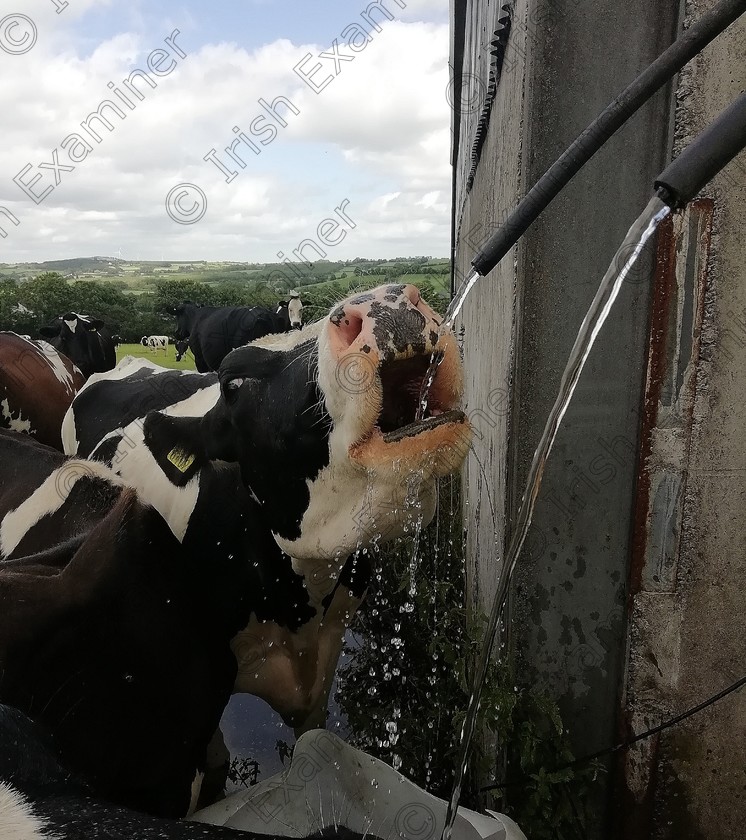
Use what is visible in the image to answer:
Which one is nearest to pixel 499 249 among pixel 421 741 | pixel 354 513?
pixel 354 513

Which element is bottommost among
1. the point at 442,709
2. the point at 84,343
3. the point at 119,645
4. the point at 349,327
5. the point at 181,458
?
the point at 442,709

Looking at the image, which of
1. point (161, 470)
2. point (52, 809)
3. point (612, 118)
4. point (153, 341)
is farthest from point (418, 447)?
point (153, 341)

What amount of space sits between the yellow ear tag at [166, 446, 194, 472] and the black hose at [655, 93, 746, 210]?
1.88 m

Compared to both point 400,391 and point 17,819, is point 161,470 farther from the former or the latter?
point 17,819

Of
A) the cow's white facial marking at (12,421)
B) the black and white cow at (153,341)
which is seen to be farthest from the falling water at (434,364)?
the black and white cow at (153,341)

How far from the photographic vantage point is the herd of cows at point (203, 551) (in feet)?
5.95

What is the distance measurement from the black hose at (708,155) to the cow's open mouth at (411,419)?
0.90 meters

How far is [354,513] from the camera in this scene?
206 centimetres

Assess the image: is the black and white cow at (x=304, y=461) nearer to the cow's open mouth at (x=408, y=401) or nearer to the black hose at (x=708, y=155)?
the cow's open mouth at (x=408, y=401)

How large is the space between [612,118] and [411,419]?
924mm

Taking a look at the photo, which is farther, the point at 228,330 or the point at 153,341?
the point at 153,341

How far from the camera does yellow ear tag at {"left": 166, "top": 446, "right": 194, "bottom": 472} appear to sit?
250cm

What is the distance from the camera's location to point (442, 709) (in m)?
2.91

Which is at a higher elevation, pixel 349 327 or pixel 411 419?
pixel 349 327
